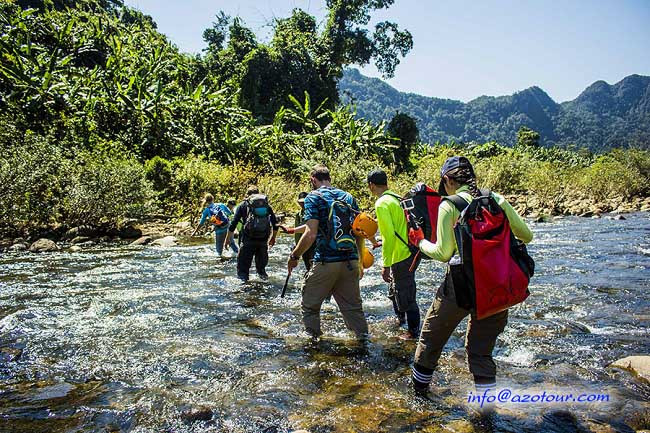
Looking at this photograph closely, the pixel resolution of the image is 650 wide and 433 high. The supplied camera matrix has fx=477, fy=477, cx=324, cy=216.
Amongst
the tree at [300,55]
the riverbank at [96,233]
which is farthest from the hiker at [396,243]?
the tree at [300,55]

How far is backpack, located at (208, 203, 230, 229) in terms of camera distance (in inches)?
439

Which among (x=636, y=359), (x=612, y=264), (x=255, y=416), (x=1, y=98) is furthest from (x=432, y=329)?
(x=1, y=98)

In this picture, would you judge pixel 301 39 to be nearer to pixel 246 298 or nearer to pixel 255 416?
pixel 246 298

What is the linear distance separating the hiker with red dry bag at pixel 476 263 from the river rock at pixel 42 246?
12.5m

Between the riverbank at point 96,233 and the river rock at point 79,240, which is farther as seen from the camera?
the river rock at point 79,240

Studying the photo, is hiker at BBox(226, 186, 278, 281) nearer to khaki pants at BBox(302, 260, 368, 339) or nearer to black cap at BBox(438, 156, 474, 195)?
khaki pants at BBox(302, 260, 368, 339)

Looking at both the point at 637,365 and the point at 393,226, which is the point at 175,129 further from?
the point at 637,365

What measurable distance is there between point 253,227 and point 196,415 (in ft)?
16.0

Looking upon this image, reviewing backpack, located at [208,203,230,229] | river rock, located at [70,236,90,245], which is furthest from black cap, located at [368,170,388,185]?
river rock, located at [70,236,90,245]

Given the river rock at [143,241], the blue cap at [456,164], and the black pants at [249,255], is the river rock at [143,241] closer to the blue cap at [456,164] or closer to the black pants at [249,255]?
the black pants at [249,255]

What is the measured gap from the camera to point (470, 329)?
11.5 feet

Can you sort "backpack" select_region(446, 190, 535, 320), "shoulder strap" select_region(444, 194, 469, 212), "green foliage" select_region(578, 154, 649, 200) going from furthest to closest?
"green foliage" select_region(578, 154, 649, 200)
"shoulder strap" select_region(444, 194, 469, 212)
"backpack" select_region(446, 190, 535, 320)

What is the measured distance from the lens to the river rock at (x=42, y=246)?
1290 cm

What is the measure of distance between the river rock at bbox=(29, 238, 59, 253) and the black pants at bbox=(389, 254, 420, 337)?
441 inches
